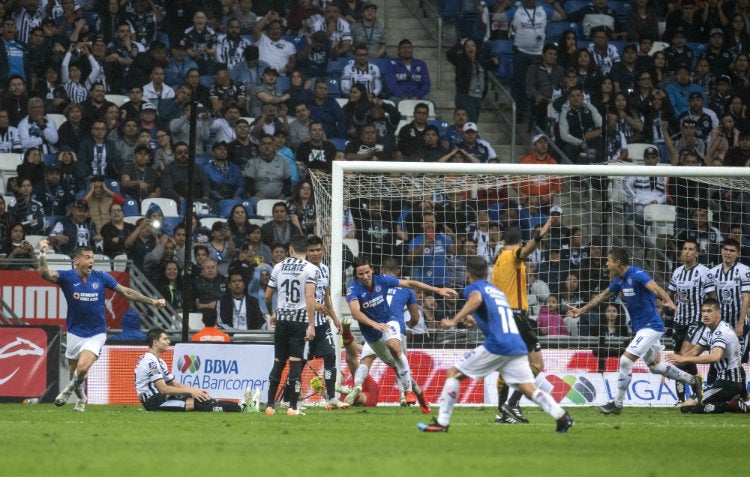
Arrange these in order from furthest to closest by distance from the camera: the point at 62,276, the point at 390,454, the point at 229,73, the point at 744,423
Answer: the point at 229,73 → the point at 62,276 → the point at 744,423 → the point at 390,454

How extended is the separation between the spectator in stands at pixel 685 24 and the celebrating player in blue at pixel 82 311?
1510 centimetres

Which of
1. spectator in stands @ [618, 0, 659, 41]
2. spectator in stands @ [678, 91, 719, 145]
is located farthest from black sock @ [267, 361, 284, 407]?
spectator in stands @ [618, 0, 659, 41]

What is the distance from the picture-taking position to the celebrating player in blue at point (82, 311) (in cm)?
1579

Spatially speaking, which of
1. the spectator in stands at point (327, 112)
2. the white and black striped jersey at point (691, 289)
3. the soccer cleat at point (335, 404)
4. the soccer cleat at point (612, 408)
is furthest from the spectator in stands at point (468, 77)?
the soccer cleat at point (612, 408)

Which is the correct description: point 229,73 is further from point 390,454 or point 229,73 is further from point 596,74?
point 390,454

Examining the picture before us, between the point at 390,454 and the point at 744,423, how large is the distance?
6.12m

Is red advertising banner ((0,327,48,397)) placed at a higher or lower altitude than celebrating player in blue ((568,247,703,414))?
lower

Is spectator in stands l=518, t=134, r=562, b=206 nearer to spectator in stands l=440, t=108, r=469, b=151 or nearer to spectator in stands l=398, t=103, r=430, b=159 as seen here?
spectator in stands l=440, t=108, r=469, b=151

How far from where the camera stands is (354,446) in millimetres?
10539

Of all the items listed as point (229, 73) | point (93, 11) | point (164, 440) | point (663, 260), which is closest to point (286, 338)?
point (164, 440)

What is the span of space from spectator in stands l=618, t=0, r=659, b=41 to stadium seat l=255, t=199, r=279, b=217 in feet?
31.1

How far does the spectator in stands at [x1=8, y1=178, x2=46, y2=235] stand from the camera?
20.3 meters

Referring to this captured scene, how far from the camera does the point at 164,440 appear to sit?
10.9 meters

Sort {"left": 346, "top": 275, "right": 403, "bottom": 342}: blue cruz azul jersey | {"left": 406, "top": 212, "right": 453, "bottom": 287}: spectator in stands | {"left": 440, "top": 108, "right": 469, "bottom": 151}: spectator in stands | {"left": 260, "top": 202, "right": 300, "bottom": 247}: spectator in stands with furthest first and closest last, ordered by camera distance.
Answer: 1. {"left": 440, "top": 108, "right": 469, "bottom": 151}: spectator in stands
2. {"left": 260, "top": 202, "right": 300, "bottom": 247}: spectator in stands
3. {"left": 406, "top": 212, "right": 453, "bottom": 287}: spectator in stands
4. {"left": 346, "top": 275, "right": 403, "bottom": 342}: blue cruz azul jersey
